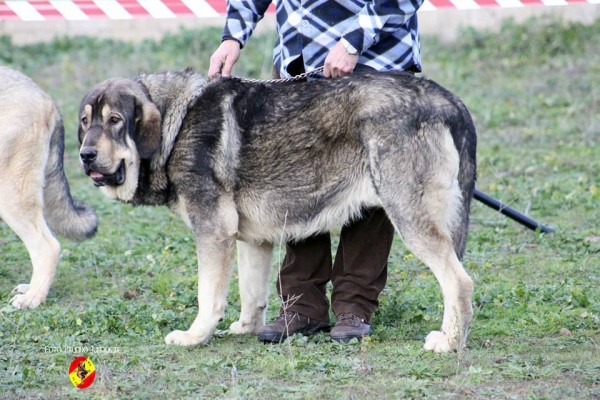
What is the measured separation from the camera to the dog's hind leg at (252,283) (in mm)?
4754

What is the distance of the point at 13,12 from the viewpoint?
23.6 ft

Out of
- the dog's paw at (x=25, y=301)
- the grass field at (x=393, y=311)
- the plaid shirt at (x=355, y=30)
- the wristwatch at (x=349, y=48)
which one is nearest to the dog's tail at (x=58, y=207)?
the grass field at (x=393, y=311)

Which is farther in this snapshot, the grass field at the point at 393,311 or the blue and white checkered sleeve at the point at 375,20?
the blue and white checkered sleeve at the point at 375,20

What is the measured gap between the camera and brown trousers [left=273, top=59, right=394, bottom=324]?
4.56m

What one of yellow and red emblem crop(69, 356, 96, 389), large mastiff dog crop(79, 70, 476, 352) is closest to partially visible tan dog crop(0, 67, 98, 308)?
large mastiff dog crop(79, 70, 476, 352)

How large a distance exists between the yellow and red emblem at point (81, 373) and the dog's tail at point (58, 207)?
2194 mm

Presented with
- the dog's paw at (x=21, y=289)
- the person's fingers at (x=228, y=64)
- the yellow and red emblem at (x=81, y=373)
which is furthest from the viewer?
the dog's paw at (x=21, y=289)

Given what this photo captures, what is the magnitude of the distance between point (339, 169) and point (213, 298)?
3.20 feet

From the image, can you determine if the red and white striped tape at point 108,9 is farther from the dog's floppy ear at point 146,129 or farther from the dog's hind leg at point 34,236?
the dog's floppy ear at point 146,129

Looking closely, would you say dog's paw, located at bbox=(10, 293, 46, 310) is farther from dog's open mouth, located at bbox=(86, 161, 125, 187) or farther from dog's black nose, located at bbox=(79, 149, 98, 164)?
dog's black nose, located at bbox=(79, 149, 98, 164)

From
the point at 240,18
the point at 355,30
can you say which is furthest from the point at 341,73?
the point at 240,18

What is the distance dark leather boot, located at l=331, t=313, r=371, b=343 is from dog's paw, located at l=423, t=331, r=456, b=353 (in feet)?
Result: 1.29

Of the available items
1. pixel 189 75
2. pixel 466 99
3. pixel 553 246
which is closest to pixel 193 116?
pixel 189 75

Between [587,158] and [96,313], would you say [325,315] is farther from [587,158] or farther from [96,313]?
[587,158]
